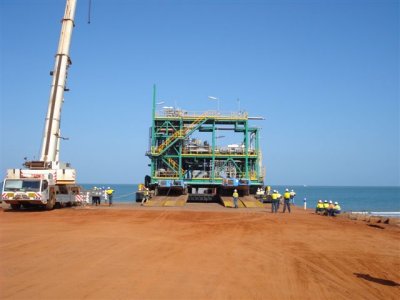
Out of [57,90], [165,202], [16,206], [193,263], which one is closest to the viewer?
[193,263]

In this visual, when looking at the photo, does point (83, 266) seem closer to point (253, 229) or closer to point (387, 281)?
point (387, 281)

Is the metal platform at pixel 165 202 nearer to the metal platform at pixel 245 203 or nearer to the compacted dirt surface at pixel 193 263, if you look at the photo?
the metal platform at pixel 245 203

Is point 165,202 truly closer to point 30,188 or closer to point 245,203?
point 245,203

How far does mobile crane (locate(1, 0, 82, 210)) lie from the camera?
84.8 ft

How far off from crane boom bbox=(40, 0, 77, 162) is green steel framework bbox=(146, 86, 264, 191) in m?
16.3

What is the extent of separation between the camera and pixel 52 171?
27719mm

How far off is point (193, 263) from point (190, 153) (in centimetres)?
3566

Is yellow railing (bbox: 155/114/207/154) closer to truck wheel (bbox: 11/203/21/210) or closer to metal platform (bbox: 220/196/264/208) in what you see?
metal platform (bbox: 220/196/264/208)

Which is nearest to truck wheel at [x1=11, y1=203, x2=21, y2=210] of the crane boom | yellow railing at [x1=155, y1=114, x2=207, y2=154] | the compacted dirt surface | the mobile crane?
the mobile crane

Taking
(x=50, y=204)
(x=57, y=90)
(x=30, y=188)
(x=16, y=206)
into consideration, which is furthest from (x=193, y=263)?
(x=57, y=90)

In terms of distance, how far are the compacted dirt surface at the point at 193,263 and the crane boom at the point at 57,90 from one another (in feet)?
36.3

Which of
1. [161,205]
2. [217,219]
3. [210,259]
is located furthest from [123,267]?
[161,205]

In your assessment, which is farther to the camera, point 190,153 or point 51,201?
point 190,153

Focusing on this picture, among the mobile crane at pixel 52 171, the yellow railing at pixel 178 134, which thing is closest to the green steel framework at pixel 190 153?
the yellow railing at pixel 178 134
